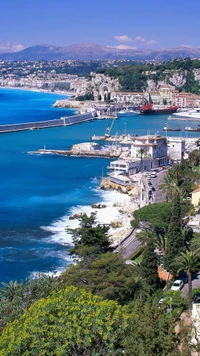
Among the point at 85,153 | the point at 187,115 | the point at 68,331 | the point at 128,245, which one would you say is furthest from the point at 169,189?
the point at 187,115

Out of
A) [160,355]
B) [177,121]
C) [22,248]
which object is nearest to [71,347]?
[160,355]

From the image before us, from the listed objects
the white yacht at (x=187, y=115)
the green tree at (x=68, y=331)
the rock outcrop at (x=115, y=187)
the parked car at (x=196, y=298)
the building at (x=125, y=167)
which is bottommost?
the white yacht at (x=187, y=115)

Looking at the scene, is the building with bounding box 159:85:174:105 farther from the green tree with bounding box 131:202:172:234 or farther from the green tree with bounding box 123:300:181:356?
the green tree with bounding box 123:300:181:356

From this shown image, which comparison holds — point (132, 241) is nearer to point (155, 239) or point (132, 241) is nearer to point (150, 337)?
point (155, 239)

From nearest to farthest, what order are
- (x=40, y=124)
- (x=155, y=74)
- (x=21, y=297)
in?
1. (x=21, y=297)
2. (x=40, y=124)
3. (x=155, y=74)

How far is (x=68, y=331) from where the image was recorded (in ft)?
22.8

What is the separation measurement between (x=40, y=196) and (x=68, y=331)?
64.0 feet

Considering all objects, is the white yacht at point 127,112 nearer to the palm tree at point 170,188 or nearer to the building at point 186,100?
the building at point 186,100

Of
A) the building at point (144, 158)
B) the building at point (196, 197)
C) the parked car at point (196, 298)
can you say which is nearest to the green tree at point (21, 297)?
the parked car at point (196, 298)

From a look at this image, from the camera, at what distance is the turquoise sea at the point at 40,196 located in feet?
57.5

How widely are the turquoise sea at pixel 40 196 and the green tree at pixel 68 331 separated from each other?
8.73 meters

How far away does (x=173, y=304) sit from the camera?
37.9ft

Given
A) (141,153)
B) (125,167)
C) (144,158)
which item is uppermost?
(141,153)

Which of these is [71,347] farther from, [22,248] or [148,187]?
[148,187]
